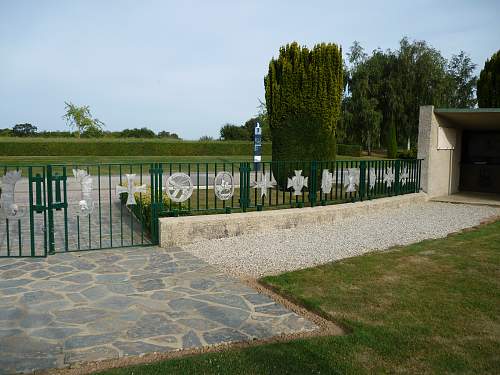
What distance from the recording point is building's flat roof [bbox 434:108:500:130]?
12.0 m

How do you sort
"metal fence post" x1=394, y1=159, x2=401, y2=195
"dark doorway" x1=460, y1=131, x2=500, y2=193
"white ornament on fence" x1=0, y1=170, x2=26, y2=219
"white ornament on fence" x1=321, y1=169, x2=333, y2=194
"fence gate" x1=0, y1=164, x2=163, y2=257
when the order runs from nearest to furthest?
"white ornament on fence" x1=0, y1=170, x2=26, y2=219 → "fence gate" x1=0, y1=164, x2=163, y2=257 → "white ornament on fence" x1=321, y1=169, x2=333, y2=194 → "metal fence post" x1=394, y1=159, x2=401, y2=195 → "dark doorway" x1=460, y1=131, x2=500, y2=193

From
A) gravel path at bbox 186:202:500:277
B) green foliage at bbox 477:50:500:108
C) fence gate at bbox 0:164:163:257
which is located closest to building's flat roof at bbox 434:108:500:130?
gravel path at bbox 186:202:500:277

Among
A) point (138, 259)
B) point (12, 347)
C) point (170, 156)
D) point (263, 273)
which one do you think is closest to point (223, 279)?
point (263, 273)

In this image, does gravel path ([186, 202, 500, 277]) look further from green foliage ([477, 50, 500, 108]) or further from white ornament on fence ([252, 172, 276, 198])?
green foliage ([477, 50, 500, 108])

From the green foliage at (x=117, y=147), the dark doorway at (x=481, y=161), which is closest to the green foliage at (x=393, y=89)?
the green foliage at (x=117, y=147)

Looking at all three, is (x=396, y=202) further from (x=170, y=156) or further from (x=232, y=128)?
(x=232, y=128)

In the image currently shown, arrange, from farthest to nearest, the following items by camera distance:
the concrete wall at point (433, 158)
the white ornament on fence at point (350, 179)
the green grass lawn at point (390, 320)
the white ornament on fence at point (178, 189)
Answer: the concrete wall at point (433, 158) → the white ornament on fence at point (350, 179) → the white ornament on fence at point (178, 189) → the green grass lawn at point (390, 320)

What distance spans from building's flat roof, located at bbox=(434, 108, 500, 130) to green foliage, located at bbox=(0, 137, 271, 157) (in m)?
29.6

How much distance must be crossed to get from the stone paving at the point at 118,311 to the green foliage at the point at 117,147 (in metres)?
33.6

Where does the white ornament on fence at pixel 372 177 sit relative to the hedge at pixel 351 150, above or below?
below

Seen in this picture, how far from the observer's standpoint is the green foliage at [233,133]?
215 ft

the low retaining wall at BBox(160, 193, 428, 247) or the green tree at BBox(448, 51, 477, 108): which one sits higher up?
the green tree at BBox(448, 51, 477, 108)

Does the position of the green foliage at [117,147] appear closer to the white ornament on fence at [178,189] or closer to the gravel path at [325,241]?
the gravel path at [325,241]

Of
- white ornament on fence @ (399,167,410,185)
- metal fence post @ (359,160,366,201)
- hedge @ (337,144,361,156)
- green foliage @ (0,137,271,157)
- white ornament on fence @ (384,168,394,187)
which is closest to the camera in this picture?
metal fence post @ (359,160,366,201)
